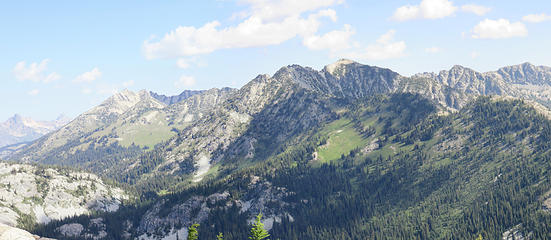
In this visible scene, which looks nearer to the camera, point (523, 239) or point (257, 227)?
point (257, 227)

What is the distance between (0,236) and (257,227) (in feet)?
207

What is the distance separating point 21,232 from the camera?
99.4m

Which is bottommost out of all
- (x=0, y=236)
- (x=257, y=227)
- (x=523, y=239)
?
(x=523, y=239)

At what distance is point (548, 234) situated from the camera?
189 metres

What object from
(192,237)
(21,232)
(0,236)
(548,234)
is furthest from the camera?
(548,234)

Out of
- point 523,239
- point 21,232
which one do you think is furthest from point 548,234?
point 21,232

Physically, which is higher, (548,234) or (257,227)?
(257,227)

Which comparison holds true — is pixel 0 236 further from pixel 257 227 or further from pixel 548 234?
pixel 548 234

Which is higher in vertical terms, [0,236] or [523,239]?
[0,236]

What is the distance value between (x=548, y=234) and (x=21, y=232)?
213 metres

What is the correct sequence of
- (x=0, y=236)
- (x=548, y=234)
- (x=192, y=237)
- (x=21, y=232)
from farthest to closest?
(x=548, y=234) → (x=21, y=232) → (x=0, y=236) → (x=192, y=237)

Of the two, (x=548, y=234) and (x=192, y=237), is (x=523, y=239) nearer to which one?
(x=548, y=234)

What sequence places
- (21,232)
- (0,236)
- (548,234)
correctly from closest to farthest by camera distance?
(0,236) < (21,232) < (548,234)

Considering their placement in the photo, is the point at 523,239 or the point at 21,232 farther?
the point at 523,239
